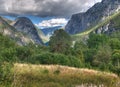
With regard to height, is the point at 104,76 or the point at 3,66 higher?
the point at 3,66

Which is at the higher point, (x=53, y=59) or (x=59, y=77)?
(x=59, y=77)

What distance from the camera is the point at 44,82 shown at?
1906cm

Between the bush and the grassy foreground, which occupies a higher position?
the grassy foreground

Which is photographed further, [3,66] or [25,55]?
[25,55]

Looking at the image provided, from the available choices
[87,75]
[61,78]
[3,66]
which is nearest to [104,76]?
[87,75]

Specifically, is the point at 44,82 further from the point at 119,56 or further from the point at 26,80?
the point at 119,56

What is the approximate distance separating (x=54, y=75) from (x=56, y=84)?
9.94ft

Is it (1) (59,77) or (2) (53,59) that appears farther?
(2) (53,59)

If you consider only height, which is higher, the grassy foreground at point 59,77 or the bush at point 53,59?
the grassy foreground at point 59,77

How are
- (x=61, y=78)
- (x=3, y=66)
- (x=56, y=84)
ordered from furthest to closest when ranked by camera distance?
(x=61, y=78) < (x=56, y=84) < (x=3, y=66)

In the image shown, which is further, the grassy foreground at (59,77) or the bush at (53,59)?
the bush at (53,59)

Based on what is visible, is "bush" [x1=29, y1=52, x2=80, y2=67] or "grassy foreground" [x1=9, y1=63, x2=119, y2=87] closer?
"grassy foreground" [x1=9, y1=63, x2=119, y2=87]

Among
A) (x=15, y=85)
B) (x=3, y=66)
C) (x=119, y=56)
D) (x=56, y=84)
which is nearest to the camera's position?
(x=15, y=85)

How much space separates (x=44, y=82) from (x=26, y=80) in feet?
3.66
